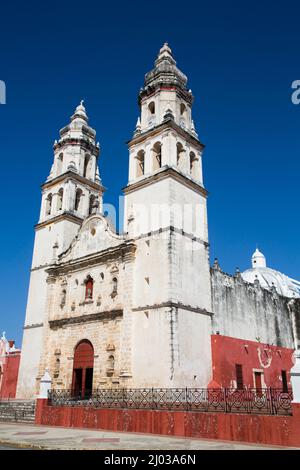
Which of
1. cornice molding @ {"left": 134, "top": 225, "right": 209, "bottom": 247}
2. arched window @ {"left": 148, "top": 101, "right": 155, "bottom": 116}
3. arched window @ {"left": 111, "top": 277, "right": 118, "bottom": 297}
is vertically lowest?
arched window @ {"left": 111, "top": 277, "right": 118, "bottom": 297}

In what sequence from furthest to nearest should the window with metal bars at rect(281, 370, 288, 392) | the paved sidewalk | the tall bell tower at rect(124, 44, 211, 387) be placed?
the window with metal bars at rect(281, 370, 288, 392) < the tall bell tower at rect(124, 44, 211, 387) < the paved sidewalk

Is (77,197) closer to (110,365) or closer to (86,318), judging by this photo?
(86,318)

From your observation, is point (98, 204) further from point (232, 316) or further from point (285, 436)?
point (285, 436)

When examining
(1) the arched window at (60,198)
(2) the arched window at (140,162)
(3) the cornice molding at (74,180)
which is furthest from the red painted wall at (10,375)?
(2) the arched window at (140,162)

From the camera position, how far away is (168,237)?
22.4m

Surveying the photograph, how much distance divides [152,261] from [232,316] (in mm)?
7471

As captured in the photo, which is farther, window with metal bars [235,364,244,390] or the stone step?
window with metal bars [235,364,244,390]

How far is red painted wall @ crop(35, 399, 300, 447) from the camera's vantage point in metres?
11.6

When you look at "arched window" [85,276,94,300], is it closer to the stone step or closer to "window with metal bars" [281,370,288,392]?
the stone step

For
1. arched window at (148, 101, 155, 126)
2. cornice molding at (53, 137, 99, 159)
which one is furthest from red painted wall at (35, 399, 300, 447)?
cornice molding at (53, 137, 99, 159)

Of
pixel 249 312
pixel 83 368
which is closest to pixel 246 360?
pixel 249 312

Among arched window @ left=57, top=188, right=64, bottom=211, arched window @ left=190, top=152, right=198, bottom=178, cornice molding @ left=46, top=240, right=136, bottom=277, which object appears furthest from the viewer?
arched window @ left=57, top=188, right=64, bottom=211

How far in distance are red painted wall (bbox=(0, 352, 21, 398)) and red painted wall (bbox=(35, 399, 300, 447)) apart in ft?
43.9
